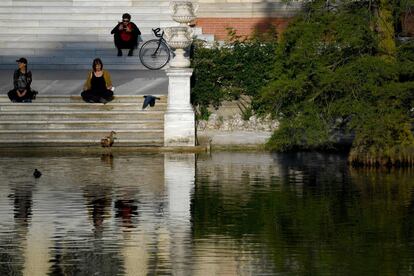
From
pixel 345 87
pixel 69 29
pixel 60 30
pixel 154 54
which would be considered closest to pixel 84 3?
pixel 69 29

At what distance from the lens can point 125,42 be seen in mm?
33250

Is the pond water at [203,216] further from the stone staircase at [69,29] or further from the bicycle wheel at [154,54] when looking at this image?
the stone staircase at [69,29]

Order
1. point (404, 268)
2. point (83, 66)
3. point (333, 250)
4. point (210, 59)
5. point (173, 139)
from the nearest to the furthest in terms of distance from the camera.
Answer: point (404, 268) < point (333, 250) < point (173, 139) < point (210, 59) < point (83, 66)

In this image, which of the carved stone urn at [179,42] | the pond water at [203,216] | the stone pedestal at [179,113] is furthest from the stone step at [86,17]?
the pond water at [203,216]

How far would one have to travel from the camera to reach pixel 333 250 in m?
15.0

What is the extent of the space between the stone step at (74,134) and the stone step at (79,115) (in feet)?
1.50

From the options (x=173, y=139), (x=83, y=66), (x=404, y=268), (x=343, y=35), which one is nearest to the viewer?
(x=404, y=268)

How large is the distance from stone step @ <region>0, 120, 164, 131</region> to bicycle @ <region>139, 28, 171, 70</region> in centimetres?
521

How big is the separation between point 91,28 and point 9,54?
236 centimetres

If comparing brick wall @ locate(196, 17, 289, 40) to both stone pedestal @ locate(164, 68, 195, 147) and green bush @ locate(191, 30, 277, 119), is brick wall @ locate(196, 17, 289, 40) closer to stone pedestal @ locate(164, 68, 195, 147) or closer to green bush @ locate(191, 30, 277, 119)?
green bush @ locate(191, 30, 277, 119)

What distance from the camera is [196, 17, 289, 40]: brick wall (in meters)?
36.4

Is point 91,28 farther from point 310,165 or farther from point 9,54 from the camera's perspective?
point 310,165

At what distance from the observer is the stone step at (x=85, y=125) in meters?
27.1

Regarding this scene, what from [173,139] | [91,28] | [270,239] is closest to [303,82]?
[173,139]
